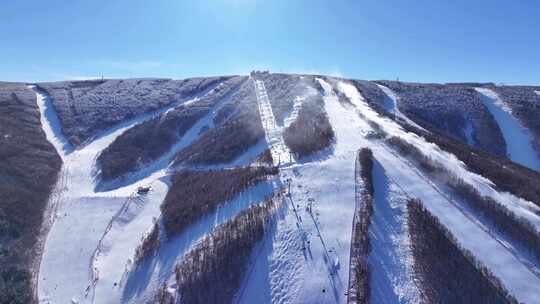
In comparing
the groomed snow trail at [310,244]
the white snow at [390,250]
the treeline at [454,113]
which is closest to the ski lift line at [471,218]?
the white snow at [390,250]

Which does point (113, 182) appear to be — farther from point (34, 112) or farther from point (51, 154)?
point (34, 112)

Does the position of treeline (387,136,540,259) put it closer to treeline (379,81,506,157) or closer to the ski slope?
the ski slope

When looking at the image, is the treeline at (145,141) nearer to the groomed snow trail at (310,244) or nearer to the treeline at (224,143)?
the treeline at (224,143)

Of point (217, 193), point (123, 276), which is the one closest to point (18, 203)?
point (123, 276)

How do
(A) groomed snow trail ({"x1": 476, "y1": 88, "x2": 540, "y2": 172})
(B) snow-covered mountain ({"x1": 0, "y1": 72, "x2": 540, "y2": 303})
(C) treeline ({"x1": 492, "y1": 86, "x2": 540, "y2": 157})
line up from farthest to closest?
(C) treeline ({"x1": 492, "y1": 86, "x2": 540, "y2": 157}) → (A) groomed snow trail ({"x1": 476, "y1": 88, "x2": 540, "y2": 172}) → (B) snow-covered mountain ({"x1": 0, "y1": 72, "x2": 540, "y2": 303})

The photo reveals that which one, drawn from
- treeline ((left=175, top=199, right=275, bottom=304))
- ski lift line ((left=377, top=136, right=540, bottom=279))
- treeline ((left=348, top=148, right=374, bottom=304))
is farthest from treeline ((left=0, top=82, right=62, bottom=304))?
ski lift line ((left=377, top=136, right=540, bottom=279))

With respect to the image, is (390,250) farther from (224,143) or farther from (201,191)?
(224,143)
